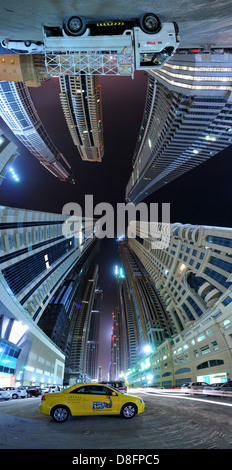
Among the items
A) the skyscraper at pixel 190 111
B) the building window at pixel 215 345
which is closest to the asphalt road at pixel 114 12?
the building window at pixel 215 345

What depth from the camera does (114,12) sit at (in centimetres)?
1346

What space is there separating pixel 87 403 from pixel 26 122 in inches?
5249

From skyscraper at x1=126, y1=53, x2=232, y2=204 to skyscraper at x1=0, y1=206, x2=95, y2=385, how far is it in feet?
229

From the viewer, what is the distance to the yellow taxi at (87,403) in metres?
8.27

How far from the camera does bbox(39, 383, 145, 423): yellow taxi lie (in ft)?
27.1

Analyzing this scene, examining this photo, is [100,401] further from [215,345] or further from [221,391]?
[215,345]

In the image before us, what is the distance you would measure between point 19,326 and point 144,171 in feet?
459

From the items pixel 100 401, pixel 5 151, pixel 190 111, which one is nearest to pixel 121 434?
pixel 100 401

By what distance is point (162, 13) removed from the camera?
13469mm

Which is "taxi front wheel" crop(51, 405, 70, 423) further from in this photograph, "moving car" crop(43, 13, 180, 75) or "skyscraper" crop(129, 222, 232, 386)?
"skyscraper" crop(129, 222, 232, 386)

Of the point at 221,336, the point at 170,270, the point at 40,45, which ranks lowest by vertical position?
the point at 221,336
